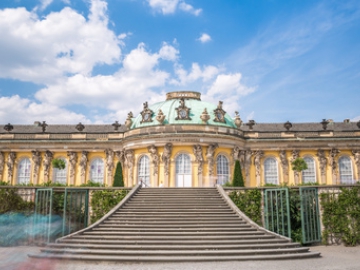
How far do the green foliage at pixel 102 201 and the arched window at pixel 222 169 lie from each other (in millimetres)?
13635

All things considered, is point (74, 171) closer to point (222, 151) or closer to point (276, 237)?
point (222, 151)

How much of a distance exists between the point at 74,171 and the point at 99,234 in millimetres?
23255

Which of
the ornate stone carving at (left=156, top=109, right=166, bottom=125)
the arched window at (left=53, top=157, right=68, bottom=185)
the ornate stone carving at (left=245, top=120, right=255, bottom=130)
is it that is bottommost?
the arched window at (left=53, top=157, right=68, bottom=185)

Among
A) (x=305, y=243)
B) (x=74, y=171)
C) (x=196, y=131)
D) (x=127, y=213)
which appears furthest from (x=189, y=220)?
(x=74, y=171)

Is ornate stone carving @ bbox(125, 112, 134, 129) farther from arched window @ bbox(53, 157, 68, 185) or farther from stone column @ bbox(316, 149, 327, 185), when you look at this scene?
stone column @ bbox(316, 149, 327, 185)

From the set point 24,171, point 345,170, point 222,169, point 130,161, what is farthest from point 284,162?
point 24,171

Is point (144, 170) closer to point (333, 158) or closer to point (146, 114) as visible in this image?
point (146, 114)

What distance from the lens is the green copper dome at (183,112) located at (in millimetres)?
36719

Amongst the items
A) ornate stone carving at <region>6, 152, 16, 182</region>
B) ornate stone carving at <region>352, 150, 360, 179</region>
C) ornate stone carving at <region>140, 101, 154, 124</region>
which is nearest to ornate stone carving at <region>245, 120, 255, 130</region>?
ornate stone carving at <region>352, 150, 360, 179</region>

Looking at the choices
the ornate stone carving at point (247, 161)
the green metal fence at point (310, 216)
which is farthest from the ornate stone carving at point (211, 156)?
the green metal fence at point (310, 216)

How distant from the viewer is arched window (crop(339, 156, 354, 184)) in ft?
131

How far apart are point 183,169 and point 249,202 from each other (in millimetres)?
12002

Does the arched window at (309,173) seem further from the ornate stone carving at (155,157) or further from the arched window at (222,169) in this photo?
the ornate stone carving at (155,157)

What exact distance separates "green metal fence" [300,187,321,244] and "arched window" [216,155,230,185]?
13.2 meters
